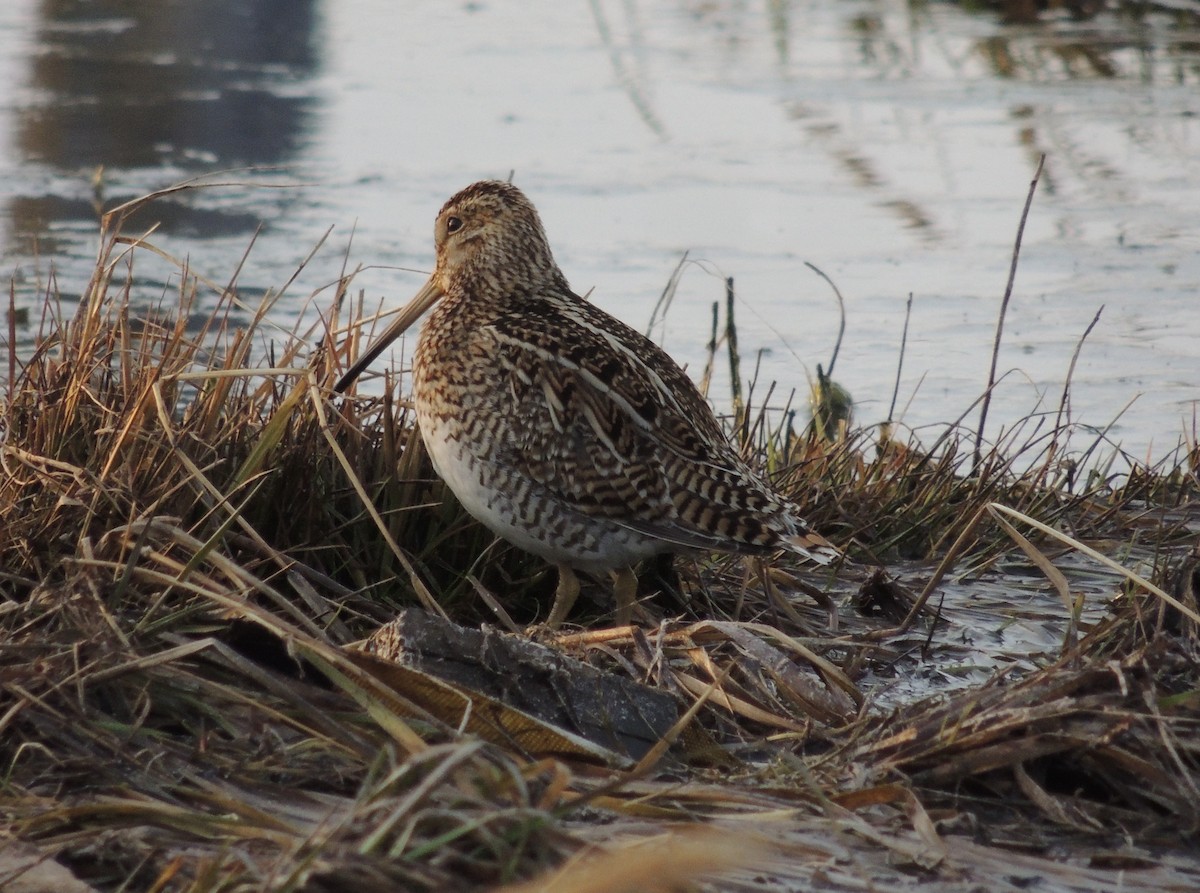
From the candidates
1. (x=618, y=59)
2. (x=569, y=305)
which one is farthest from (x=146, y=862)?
(x=618, y=59)

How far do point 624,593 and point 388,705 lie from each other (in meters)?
1.19

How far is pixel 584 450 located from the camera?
13.0 feet

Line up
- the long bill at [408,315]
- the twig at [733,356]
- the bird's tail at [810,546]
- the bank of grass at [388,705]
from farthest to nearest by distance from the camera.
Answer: the twig at [733,356]
the long bill at [408,315]
the bird's tail at [810,546]
the bank of grass at [388,705]

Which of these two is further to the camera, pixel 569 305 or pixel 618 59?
pixel 618 59

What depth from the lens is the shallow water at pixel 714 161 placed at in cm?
705

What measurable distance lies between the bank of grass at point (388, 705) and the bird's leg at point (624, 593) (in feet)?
0.38

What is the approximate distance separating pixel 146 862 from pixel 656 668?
1.19 meters

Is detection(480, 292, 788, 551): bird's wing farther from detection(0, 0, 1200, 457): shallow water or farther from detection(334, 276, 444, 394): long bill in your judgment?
detection(0, 0, 1200, 457): shallow water

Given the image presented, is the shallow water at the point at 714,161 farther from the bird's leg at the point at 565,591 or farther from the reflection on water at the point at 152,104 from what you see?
the bird's leg at the point at 565,591

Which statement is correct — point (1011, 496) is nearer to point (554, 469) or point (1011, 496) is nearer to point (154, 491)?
point (554, 469)

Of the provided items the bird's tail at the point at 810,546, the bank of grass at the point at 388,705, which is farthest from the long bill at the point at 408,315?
the bird's tail at the point at 810,546

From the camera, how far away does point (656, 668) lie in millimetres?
3340

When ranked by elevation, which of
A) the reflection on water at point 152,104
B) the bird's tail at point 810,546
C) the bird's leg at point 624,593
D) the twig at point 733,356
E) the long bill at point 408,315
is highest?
the reflection on water at point 152,104

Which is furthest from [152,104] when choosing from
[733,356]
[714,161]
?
[733,356]
